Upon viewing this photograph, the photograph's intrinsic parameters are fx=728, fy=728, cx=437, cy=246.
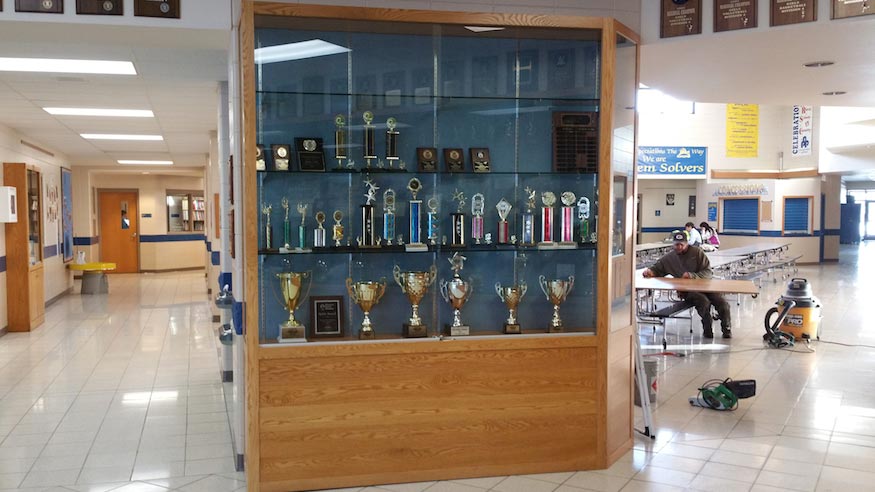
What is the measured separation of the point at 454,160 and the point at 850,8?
2.39 meters

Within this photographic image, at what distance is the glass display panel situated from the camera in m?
4.11

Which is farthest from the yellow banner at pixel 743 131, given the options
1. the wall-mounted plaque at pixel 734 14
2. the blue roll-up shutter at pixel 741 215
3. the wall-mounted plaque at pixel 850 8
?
the wall-mounted plaque at pixel 850 8

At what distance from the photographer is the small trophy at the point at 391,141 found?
14.0 ft

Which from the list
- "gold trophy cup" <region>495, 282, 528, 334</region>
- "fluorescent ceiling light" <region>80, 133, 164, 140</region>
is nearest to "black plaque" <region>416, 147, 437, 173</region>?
"gold trophy cup" <region>495, 282, 528, 334</region>

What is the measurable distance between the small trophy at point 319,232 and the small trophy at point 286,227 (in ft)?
0.48

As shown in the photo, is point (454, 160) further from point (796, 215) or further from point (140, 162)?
point (796, 215)

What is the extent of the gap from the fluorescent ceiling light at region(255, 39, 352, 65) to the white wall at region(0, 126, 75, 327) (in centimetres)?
697

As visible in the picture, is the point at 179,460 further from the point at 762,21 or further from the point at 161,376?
the point at 762,21

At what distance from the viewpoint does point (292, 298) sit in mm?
4113

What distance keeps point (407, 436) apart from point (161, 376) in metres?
3.87

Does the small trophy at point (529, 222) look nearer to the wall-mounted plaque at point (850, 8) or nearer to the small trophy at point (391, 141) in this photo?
the small trophy at point (391, 141)

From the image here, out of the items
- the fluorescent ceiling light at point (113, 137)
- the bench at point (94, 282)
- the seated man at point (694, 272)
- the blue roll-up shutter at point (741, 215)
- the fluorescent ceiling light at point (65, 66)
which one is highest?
the fluorescent ceiling light at point (65, 66)

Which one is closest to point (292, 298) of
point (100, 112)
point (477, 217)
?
point (477, 217)

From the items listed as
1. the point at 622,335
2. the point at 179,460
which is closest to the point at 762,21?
the point at 622,335
